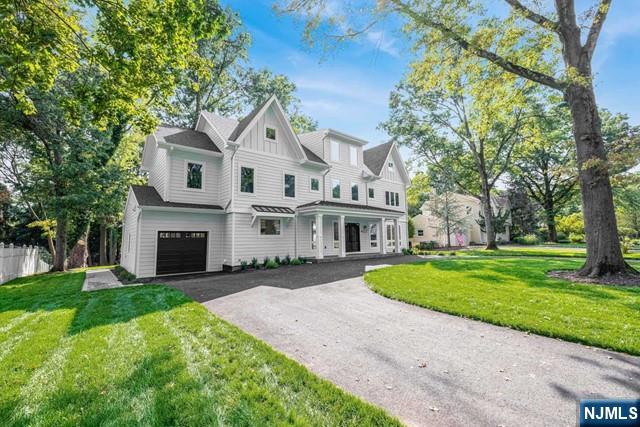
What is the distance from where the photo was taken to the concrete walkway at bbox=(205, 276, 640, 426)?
2.64 meters

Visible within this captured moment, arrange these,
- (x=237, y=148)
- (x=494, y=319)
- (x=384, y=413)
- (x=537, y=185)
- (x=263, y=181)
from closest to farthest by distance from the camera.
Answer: (x=384, y=413) < (x=494, y=319) < (x=237, y=148) < (x=263, y=181) < (x=537, y=185)

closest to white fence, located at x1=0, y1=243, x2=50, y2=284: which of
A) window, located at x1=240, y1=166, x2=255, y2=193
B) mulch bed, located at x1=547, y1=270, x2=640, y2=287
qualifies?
window, located at x1=240, y1=166, x2=255, y2=193

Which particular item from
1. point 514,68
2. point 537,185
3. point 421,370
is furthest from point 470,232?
point 421,370

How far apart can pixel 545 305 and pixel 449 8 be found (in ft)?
→ 32.8

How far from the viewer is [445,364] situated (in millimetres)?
3533

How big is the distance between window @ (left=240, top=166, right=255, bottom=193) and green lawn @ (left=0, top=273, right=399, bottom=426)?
9402mm

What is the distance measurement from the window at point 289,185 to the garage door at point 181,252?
16.4 feet

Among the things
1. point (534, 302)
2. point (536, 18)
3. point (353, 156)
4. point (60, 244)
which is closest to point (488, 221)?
point (353, 156)

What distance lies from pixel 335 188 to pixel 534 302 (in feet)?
46.1

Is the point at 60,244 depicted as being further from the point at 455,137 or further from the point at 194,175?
the point at 455,137

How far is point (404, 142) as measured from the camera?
2581 cm

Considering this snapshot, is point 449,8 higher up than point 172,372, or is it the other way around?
point 449,8

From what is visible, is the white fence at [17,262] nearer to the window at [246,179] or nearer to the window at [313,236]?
the window at [246,179]

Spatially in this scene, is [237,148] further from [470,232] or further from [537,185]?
[537,185]
